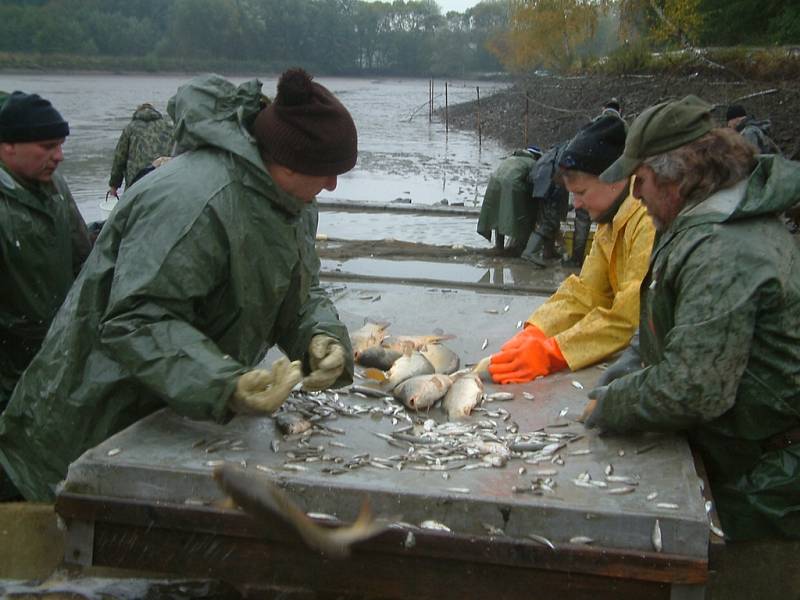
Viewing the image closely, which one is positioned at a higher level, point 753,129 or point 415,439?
point 753,129

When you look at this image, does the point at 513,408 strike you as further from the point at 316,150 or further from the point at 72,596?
the point at 72,596

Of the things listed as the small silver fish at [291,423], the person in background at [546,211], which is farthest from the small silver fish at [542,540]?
the person in background at [546,211]

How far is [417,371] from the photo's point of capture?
5211 mm

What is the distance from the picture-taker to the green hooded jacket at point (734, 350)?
3.27 m

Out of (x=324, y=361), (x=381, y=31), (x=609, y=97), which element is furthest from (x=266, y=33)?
(x=324, y=361)

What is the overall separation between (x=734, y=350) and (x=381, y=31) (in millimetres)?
138137

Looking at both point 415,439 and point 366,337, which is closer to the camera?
point 415,439

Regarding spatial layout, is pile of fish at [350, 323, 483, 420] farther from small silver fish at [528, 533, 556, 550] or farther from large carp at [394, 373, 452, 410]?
small silver fish at [528, 533, 556, 550]

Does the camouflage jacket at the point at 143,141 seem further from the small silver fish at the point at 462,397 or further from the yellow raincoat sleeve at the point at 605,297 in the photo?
Result: the small silver fish at the point at 462,397

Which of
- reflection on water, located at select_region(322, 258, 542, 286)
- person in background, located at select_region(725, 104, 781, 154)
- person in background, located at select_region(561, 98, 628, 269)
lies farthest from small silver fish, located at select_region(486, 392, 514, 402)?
person in background, located at select_region(725, 104, 781, 154)

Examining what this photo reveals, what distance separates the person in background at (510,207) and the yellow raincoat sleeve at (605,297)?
7.13 m

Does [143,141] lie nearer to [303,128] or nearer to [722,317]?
[303,128]

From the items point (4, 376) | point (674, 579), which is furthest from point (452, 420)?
point (4, 376)

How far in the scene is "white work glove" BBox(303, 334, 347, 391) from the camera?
156 inches
